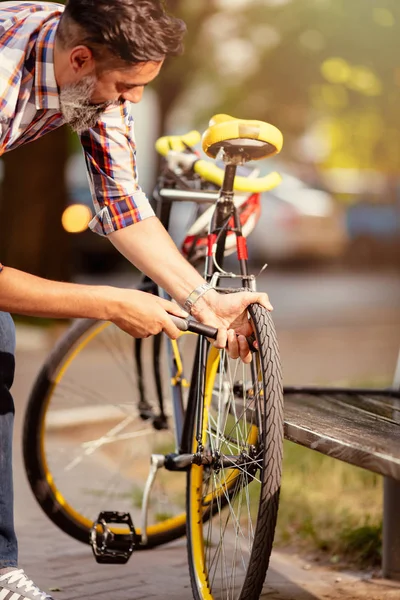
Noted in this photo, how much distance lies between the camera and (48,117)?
9.29 ft

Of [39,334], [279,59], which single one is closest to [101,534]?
[39,334]

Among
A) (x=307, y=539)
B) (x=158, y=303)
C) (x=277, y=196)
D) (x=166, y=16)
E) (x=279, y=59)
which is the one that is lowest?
(x=307, y=539)

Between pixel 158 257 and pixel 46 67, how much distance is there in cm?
64

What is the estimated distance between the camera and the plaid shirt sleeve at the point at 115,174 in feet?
9.87

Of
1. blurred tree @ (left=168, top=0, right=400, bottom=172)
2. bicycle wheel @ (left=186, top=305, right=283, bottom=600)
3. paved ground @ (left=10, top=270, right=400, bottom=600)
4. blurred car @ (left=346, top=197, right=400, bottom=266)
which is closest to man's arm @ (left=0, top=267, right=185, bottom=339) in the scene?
bicycle wheel @ (left=186, top=305, right=283, bottom=600)

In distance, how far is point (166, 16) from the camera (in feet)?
8.74

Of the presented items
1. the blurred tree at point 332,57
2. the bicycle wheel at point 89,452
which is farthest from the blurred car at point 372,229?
the bicycle wheel at point 89,452

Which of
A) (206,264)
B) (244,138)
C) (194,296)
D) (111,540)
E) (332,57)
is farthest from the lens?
(332,57)

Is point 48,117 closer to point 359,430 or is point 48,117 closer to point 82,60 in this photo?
point 82,60

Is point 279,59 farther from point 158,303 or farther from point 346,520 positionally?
point 158,303

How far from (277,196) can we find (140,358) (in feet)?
37.7

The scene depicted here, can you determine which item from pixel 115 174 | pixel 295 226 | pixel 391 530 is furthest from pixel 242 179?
pixel 295 226

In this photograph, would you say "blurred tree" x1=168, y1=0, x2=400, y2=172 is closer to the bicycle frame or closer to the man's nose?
the bicycle frame

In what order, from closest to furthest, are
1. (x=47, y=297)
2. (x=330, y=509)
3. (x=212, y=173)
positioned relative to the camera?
(x=47, y=297) → (x=212, y=173) → (x=330, y=509)
